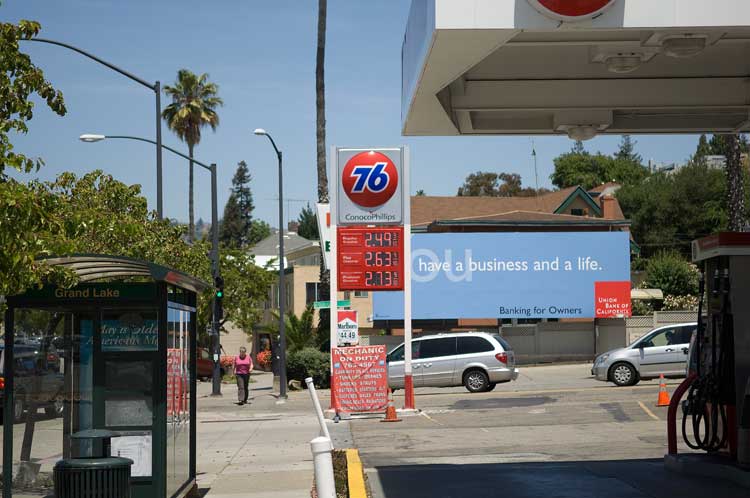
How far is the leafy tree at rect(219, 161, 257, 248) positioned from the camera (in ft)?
433

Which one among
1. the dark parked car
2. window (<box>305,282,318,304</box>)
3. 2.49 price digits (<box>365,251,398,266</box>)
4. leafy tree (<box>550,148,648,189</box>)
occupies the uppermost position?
leafy tree (<box>550,148,648,189</box>)

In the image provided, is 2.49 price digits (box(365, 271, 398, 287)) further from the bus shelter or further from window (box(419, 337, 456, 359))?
the bus shelter

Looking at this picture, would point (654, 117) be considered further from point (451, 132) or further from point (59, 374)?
point (59, 374)

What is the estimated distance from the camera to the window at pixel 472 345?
29.9 metres

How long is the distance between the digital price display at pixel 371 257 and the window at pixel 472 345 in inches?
285

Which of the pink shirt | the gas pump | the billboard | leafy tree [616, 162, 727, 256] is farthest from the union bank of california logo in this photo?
leafy tree [616, 162, 727, 256]

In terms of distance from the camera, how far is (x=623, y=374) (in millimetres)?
28609

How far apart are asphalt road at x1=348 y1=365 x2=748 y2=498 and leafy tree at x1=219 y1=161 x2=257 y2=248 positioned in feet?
341

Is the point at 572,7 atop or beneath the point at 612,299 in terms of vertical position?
atop

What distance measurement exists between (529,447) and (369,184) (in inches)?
338

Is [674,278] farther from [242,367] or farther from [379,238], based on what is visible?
[379,238]

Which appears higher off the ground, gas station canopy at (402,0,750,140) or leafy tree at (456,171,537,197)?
leafy tree at (456,171,537,197)

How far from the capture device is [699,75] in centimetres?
1048

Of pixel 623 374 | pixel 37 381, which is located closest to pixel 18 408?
pixel 37 381
